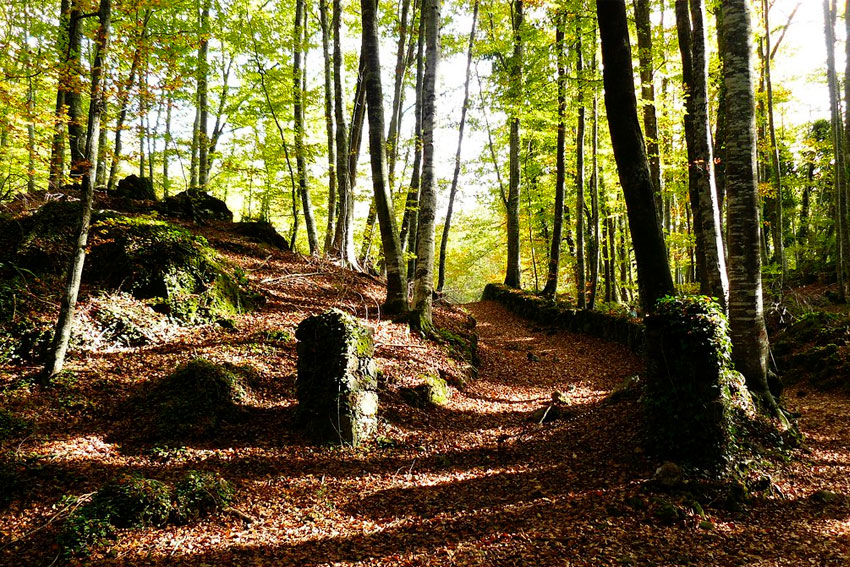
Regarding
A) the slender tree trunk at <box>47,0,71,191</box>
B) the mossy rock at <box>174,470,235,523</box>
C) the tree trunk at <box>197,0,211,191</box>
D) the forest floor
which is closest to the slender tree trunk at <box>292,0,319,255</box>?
the tree trunk at <box>197,0,211,191</box>

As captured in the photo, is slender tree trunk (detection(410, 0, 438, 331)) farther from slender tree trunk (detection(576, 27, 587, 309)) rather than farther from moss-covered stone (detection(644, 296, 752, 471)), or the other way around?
slender tree trunk (detection(576, 27, 587, 309))

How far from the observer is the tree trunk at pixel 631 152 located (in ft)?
17.2

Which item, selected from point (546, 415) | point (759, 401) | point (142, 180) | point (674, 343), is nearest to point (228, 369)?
point (546, 415)

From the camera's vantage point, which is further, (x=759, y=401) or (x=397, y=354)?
(x=397, y=354)

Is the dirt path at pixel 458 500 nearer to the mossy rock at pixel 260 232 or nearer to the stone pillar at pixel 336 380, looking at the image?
the stone pillar at pixel 336 380

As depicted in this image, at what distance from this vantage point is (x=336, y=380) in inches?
216

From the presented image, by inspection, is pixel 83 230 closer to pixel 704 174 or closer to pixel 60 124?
pixel 60 124

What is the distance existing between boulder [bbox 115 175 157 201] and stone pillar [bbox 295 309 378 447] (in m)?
8.32

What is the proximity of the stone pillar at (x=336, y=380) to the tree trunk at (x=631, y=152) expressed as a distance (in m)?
3.71

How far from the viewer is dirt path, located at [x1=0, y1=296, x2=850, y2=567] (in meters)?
3.38

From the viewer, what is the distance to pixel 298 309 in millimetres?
8828

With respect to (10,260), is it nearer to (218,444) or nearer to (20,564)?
(218,444)

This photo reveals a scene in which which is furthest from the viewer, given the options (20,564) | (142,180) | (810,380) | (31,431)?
(142,180)

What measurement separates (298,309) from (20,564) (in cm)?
596
